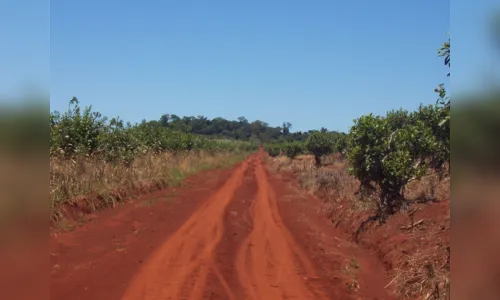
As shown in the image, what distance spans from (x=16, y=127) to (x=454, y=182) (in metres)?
2.27

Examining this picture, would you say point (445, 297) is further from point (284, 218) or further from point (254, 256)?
point (284, 218)

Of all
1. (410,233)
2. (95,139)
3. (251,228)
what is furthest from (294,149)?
(410,233)

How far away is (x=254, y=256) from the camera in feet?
33.9

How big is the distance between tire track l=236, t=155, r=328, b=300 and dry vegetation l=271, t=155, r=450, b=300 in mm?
1578

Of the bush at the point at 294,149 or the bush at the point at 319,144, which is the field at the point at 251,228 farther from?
the bush at the point at 294,149

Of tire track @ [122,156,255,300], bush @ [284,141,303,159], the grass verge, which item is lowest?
tire track @ [122,156,255,300]

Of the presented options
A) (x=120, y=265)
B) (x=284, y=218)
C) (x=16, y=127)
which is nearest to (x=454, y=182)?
(x=16, y=127)

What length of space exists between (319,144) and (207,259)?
3667 centimetres

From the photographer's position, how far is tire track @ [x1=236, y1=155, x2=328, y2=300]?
7.80 m

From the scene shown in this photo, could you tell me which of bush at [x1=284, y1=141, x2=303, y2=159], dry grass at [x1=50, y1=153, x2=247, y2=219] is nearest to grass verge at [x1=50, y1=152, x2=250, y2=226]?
dry grass at [x1=50, y1=153, x2=247, y2=219]

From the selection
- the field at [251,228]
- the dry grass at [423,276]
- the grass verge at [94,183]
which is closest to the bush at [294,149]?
the grass verge at [94,183]

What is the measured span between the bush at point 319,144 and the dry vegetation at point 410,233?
26021 mm

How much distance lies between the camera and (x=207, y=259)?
9.79m

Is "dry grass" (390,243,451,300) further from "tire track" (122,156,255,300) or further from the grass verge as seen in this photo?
the grass verge
